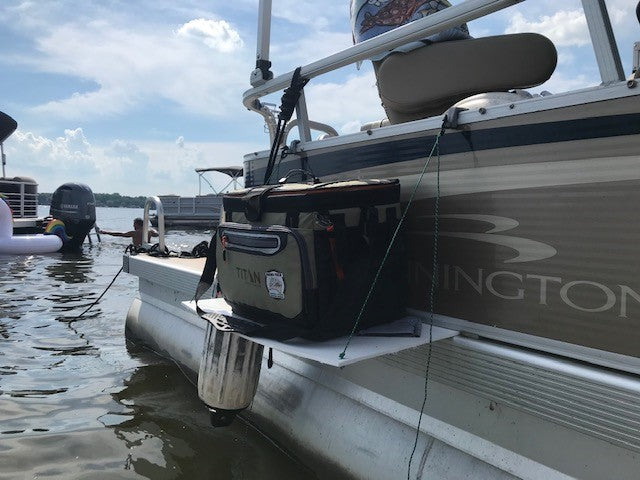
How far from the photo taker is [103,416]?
12.1ft

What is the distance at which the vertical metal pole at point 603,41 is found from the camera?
5.69 ft

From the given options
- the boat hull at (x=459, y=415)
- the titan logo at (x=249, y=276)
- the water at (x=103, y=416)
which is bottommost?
the water at (x=103, y=416)

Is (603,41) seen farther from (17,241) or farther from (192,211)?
(192,211)

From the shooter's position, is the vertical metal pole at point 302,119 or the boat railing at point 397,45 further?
the vertical metal pole at point 302,119

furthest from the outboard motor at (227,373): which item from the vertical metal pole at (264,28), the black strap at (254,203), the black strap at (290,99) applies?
the vertical metal pole at (264,28)

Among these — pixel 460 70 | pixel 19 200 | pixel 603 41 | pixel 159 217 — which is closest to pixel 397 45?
pixel 460 70

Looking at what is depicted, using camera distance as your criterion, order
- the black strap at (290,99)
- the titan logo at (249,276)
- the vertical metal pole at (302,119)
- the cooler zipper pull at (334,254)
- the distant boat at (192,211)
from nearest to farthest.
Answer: the cooler zipper pull at (334,254), the titan logo at (249,276), the black strap at (290,99), the vertical metal pole at (302,119), the distant boat at (192,211)

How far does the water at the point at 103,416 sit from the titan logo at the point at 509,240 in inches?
61.5

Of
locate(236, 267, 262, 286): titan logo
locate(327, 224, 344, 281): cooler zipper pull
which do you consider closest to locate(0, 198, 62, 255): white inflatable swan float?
locate(236, 267, 262, 286): titan logo

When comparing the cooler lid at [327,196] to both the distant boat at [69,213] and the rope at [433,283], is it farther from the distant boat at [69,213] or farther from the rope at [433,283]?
the distant boat at [69,213]

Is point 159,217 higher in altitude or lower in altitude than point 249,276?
higher

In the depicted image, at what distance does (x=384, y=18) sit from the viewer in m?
2.78

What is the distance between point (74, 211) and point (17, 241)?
7.33ft

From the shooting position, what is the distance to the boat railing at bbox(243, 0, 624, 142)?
69.1 inches
